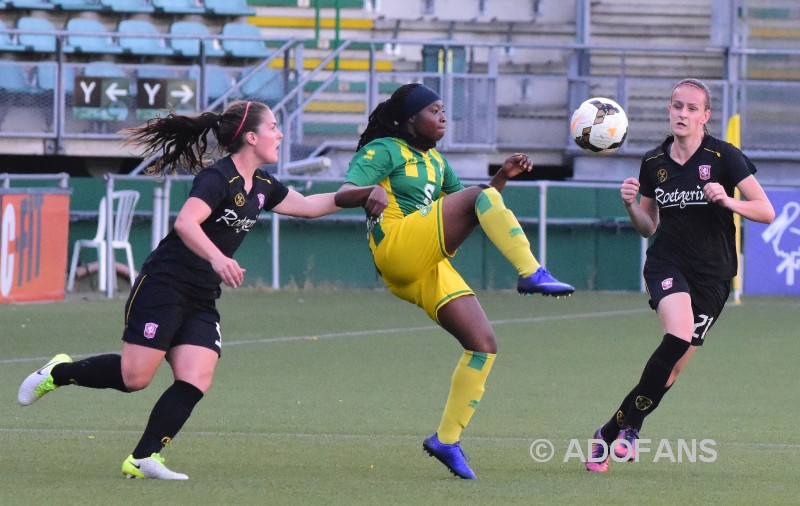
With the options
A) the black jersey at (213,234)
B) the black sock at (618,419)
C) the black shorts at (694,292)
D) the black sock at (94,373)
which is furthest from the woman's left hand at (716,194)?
the black sock at (94,373)

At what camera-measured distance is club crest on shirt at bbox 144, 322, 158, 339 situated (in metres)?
6.74

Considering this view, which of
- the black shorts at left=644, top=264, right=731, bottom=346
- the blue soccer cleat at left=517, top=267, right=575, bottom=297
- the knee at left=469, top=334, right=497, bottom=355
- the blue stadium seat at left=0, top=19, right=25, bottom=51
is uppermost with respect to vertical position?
the blue stadium seat at left=0, top=19, right=25, bottom=51

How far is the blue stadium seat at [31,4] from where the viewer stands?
22.8m

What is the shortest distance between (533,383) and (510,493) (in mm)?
4637

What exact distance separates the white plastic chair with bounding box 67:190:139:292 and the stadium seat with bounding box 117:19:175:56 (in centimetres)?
419

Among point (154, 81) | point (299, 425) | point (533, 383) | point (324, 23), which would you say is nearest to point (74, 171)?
point (154, 81)

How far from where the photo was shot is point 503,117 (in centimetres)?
2280

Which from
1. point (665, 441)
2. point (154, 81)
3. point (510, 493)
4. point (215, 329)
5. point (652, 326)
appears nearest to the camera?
point (510, 493)

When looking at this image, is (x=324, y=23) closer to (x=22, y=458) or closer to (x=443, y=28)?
(x=443, y=28)

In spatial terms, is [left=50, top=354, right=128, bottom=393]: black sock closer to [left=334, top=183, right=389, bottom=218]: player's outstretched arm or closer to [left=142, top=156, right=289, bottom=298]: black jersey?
[left=142, top=156, right=289, bottom=298]: black jersey

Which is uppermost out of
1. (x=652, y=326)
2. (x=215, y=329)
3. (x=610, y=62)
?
(x=610, y=62)

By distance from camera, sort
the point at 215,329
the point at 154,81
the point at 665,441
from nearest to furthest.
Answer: the point at 215,329, the point at 665,441, the point at 154,81

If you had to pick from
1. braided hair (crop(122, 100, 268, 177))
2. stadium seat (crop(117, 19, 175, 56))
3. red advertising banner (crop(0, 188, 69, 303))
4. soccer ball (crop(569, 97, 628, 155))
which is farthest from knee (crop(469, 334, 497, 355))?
stadium seat (crop(117, 19, 175, 56))

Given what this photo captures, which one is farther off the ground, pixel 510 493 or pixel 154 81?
pixel 154 81
